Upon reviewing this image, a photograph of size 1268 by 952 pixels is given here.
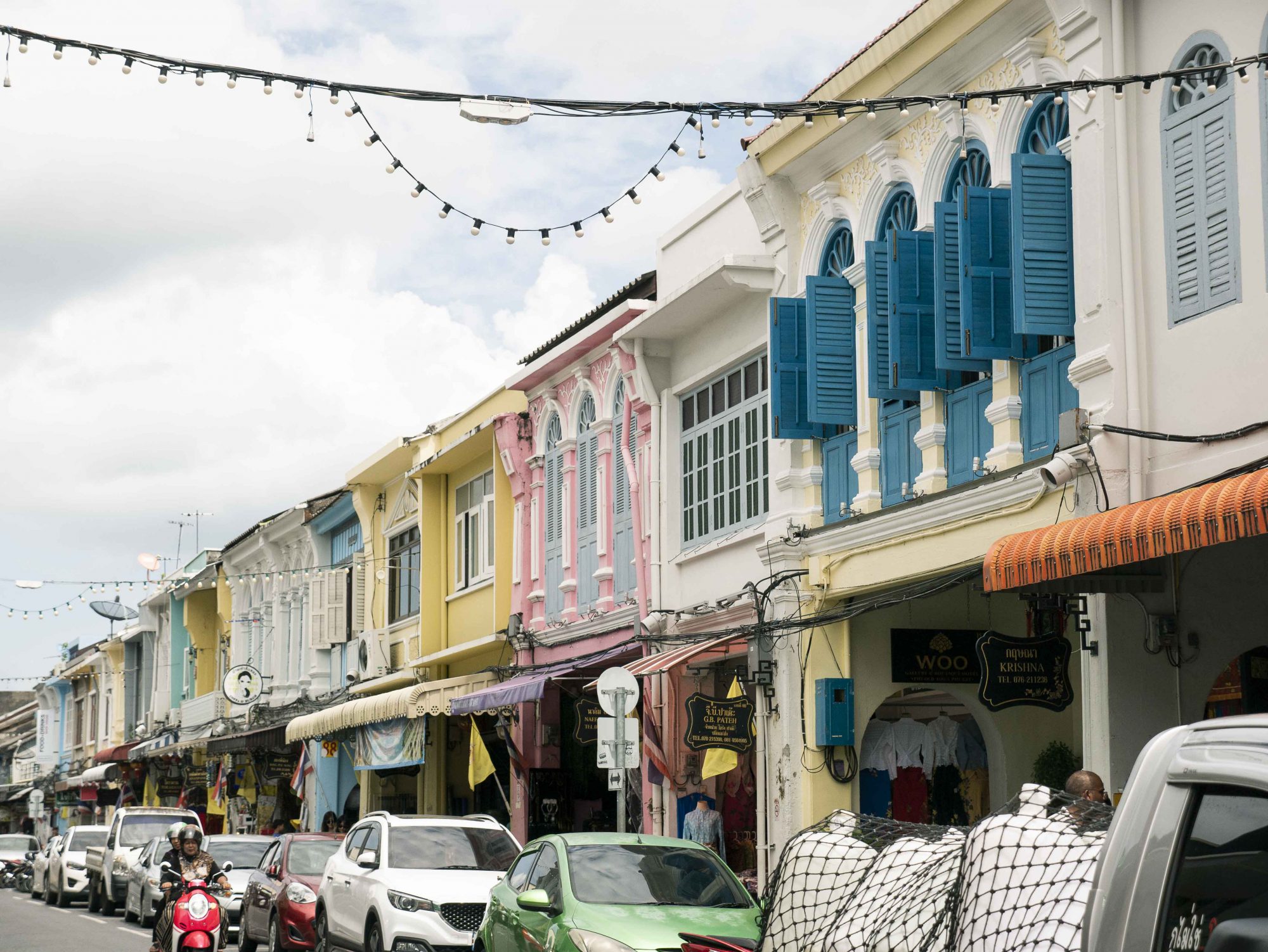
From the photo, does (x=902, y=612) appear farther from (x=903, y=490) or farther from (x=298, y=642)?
(x=298, y=642)

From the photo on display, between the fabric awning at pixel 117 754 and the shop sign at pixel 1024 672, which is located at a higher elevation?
the shop sign at pixel 1024 672

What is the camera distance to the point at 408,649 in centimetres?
3058

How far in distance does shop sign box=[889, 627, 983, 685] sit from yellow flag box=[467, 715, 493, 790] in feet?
27.0

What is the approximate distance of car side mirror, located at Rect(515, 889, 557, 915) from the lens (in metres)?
11.4

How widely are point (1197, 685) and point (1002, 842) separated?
7.42 metres

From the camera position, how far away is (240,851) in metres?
24.6

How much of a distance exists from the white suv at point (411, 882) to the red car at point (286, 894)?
31.4 inches

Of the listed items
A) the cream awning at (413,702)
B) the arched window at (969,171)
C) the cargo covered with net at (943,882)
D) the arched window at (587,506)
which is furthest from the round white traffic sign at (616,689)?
the cream awning at (413,702)

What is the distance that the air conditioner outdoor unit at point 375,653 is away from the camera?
31.7 metres

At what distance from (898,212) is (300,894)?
30.6 ft

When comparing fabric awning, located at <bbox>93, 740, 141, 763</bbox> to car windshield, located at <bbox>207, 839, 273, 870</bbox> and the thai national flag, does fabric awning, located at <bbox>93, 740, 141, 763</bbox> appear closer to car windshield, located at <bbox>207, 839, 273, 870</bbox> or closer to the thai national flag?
the thai national flag

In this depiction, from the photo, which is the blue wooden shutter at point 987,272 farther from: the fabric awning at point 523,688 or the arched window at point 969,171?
the fabric awning at point 523,688

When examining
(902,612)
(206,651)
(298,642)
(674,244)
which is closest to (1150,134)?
(902,612)

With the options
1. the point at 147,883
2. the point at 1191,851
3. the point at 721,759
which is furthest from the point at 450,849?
the point at 1191,851
